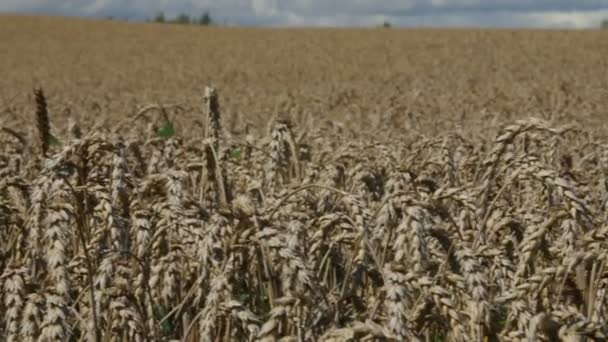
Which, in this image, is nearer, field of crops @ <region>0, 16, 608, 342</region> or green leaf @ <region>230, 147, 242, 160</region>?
field of crops @ <region>0, 16, 608, 342</region>

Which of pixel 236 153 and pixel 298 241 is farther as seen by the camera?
pixel 236 153

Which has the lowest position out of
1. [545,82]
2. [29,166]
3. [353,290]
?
[545,82]

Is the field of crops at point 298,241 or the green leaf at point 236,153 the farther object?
the green leaf at point 236,153

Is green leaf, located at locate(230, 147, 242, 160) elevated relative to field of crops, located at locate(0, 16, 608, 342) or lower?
lower

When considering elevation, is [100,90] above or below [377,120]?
below

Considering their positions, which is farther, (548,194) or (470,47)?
(470,47)

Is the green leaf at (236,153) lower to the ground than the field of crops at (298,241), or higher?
lower

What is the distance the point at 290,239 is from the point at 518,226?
0.91 meters

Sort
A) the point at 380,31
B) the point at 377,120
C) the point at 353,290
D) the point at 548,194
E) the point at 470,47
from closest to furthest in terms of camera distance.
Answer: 1. the point at 353,290
2. the point at 548,194
3. the point at 377,120
4. the point at 470,47
5. the point at 380,31

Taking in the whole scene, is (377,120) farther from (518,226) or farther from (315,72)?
(315,72)

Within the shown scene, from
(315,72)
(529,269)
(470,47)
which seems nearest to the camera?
(529,269)

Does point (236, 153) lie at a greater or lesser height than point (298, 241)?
lesser

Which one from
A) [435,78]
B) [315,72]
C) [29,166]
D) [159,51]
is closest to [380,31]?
[159,51]

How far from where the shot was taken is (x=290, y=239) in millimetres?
2898
